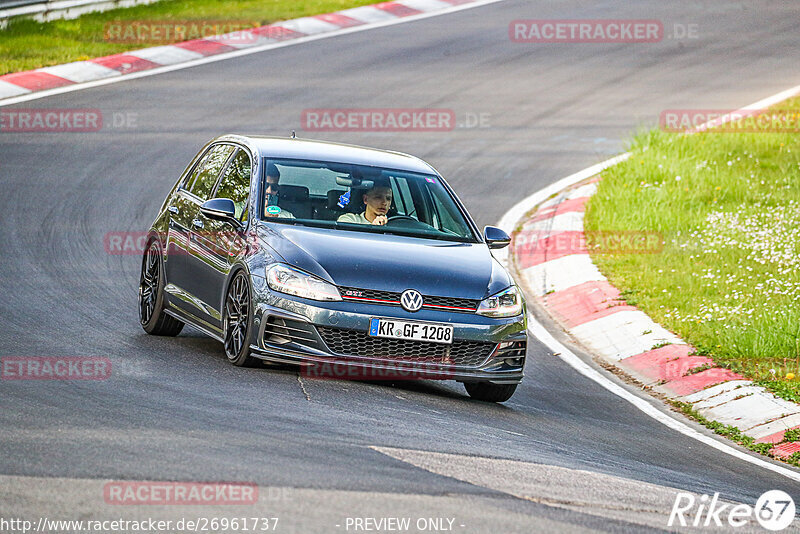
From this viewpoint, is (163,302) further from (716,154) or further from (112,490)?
(716,154)

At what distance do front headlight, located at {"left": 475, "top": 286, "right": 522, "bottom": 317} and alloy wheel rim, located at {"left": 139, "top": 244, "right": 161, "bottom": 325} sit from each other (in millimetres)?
3003

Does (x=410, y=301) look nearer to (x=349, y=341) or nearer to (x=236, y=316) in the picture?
(x=349, y=341)

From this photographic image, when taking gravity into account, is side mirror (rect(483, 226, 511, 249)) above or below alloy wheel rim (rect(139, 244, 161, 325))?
above

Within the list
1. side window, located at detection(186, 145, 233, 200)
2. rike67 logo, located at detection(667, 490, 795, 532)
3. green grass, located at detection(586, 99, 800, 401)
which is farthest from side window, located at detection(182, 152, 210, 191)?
rike67 logo, located at detection(667, 490, 795, 532)

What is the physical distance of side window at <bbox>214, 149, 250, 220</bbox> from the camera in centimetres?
1009

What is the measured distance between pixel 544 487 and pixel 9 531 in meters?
2.66

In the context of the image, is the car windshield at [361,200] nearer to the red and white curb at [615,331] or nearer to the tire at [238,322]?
the tire at [238,322]

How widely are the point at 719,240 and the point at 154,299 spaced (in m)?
7.09

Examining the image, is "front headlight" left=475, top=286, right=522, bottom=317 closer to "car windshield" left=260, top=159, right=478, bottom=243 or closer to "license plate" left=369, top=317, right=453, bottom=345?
"license plate" left=369, top=317, right=453, bottom=345

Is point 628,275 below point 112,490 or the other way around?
below

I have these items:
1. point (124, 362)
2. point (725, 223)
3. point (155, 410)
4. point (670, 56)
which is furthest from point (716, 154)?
point (155, 410)

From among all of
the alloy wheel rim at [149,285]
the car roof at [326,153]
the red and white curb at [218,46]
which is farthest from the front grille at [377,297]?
the red and white curb at [218,46]

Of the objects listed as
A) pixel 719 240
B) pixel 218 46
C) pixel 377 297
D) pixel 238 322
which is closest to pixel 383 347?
pixel 377 297

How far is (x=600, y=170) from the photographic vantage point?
62.2ft
